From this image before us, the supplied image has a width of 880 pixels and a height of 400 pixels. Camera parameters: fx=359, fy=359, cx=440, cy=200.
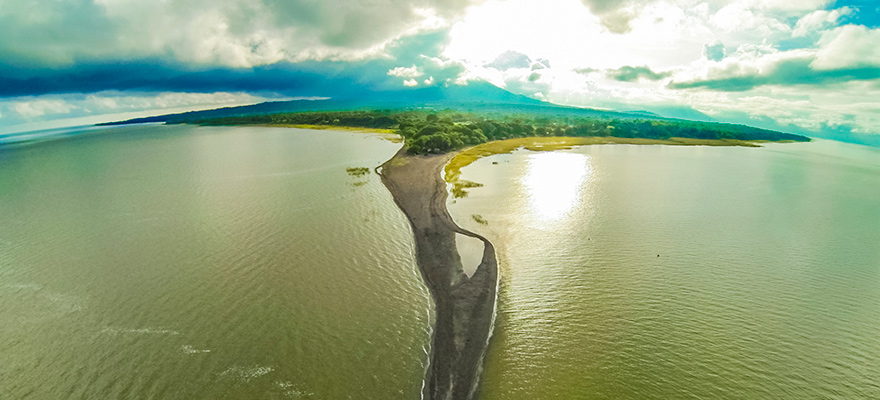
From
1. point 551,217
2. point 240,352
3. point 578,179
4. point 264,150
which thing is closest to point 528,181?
point 578,179

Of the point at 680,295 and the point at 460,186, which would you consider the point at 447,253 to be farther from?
the point at 460,186

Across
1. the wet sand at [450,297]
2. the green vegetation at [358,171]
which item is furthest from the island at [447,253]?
the green vegetation at [358,171]

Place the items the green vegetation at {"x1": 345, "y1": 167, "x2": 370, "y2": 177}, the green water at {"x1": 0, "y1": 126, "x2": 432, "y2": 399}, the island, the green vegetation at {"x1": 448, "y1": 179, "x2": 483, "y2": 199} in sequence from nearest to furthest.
Result: the green water at {"x1": 0, "y1": 126, "x2": 432, "y2": 399}
the island
the green vegetation at {"x1": 448, "y1": 179, "x2": 483, "y2": 199}
the green vegetation at {"x1": 345, "y1": 167, "x2": 370, "y2": 177}

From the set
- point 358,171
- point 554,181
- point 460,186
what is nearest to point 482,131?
point 554,181

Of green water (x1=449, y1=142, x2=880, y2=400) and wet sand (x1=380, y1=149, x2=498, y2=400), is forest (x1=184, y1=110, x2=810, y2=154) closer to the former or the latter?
green water (x1=449, y1=142, x2=880, y2=400)

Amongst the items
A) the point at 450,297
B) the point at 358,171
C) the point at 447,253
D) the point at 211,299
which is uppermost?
the point at 358,171

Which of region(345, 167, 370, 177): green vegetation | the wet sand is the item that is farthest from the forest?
the wet sand

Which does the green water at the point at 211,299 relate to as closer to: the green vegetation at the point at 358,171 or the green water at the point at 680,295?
the green water at the point at 680,295
